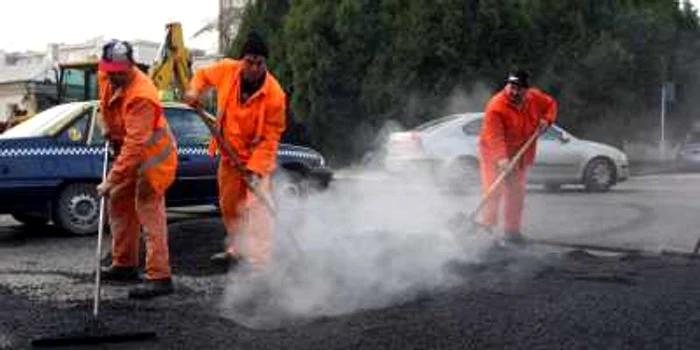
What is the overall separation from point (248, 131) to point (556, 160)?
32.3 feet

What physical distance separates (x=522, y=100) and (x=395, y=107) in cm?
1266

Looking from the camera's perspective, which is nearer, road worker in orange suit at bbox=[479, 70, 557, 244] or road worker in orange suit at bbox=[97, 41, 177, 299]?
road worker in orange suit at bbox=[97, 41, 177, 299]

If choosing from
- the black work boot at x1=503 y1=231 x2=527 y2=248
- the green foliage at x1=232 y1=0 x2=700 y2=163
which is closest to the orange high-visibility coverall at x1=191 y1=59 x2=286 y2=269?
the black work boot at x1=503 y1=231 x2=527 y2=248

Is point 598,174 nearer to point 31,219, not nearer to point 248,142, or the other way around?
point 31,219

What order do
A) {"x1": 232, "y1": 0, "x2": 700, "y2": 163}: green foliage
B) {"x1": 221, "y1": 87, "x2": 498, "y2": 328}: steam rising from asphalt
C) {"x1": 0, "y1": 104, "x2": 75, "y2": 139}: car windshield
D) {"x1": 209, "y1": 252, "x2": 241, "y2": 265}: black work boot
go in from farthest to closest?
1. {"x1": 232, "y1": 0, "x2": 700, "y2": 163}: green foliage
2. {"x1": 0, "y1": 104, "x2": 75, "y2": 139}: car windshield
3. {"x1": 209, "y1": 252, "x2": 241, "y2": 265}: black work boot
4. {"x1": 221, "y1": 87, "x2": 498, "y2": 328}: steam rising from asphalt

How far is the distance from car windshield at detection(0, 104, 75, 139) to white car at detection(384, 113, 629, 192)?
4029 mm

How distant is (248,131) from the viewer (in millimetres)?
7277

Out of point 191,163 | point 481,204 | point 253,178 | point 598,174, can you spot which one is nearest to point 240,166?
point 253,178

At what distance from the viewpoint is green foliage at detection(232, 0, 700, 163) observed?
2206 cm

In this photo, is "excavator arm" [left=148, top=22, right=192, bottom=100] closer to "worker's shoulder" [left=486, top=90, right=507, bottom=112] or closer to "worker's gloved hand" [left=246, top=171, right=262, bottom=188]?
"worker's shoulder" [left=486, top=90, right=507, bottom=112]

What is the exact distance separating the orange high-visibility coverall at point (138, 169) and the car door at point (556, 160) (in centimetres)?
992

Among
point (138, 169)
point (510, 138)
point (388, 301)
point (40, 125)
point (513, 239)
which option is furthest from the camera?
point (40, 125)

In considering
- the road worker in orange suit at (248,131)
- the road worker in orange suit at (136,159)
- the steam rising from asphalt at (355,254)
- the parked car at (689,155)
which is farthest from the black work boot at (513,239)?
the parked car at (689,155)

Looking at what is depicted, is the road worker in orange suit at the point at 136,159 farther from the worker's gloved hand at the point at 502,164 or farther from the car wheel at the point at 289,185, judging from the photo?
the worker's gloved hand at the point at 502,164
